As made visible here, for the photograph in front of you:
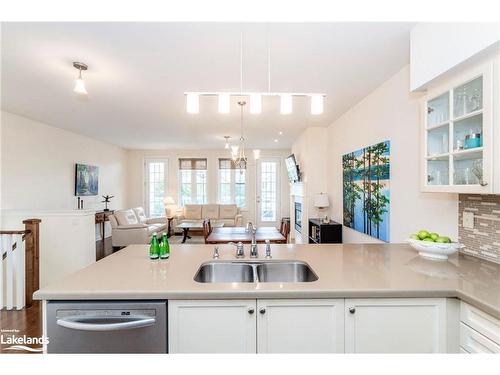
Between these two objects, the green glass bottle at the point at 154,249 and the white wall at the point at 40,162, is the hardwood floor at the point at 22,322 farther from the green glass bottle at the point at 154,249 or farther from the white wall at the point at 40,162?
the white wall at the point at 40,162

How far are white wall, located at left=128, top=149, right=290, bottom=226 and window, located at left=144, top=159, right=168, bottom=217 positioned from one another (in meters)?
0.14

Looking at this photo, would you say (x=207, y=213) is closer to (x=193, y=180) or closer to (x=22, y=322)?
(x=193, y=180)

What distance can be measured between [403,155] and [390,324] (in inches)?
71.7

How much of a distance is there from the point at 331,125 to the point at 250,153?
3636mm

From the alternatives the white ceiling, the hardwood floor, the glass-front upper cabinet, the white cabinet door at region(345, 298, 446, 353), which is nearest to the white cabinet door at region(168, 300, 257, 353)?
the white cabinet door at region(345, 298, 446, 353)

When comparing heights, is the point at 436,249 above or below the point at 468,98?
below

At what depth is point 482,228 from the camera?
5.40 feet

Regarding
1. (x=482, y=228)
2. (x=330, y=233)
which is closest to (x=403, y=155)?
(x=482, y=228)

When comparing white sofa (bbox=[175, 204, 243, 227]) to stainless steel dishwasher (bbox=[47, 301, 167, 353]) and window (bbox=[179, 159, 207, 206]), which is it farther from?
stainless steel dishwasher (bbox=[47, 301, 167, 353])

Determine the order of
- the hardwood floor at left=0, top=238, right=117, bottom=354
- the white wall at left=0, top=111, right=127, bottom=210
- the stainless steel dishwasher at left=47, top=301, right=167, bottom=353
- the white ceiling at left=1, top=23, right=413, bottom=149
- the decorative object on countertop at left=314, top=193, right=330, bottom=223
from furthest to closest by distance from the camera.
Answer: the decorative object on countertop at left=314, top=193, right=330, bottom=223 → the white wall at left=0, top=111, right=127, bottom=210 → the hardwood floor at left=0, top=238, right=117, bottom=354 → the white ceiling at left=1, top=23, right=413, bottom=149 → the stainless steel dishwasher at left=47, top=301, right=167, bottom=353

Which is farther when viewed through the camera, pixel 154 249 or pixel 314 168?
pixel 314 168

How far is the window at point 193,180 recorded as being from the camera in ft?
26.0

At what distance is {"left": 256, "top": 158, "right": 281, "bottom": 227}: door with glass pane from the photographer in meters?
7.91

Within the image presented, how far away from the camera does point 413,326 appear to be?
1225mm
